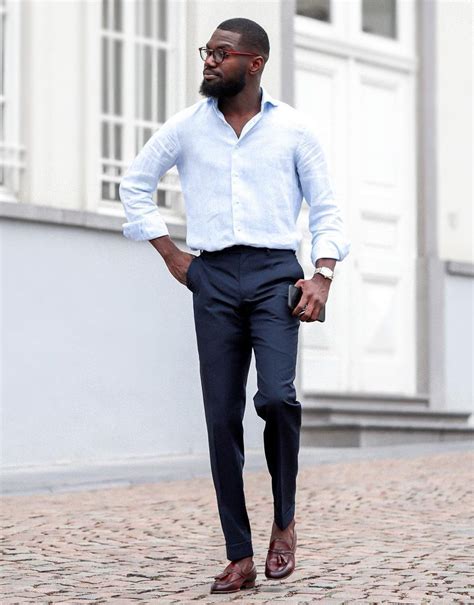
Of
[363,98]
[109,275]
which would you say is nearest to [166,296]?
[109,275]

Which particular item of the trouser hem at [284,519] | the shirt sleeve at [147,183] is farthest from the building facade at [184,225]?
the trouser hem at [284,519]

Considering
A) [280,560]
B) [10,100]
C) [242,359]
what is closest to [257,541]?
[280,560]

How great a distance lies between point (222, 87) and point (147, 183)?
0.43 m

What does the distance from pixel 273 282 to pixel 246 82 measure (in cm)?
65

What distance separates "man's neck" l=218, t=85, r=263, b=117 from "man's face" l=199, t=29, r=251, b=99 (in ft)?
0.12

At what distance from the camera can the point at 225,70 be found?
5066mm

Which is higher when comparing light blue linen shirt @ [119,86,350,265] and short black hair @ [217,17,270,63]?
short black hair @ [217,17,270,63]

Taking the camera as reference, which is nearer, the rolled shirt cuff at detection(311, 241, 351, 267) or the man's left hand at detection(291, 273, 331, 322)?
the man's left hand at detection(291, 273, 331, 322)

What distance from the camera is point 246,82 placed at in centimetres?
512

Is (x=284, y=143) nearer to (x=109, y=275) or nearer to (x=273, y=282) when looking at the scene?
(x=273, y=282)

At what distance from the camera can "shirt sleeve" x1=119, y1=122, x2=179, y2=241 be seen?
520 centimetres

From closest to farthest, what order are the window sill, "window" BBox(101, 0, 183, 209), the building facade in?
the window sill, the building facade, "window" BBox(101, 0, 183, 209)

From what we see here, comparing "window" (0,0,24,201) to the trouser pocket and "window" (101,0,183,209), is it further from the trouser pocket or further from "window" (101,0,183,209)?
the trouser pocket

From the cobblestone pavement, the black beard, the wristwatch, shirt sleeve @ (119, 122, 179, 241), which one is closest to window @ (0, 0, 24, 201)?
the cobblestone pavement
